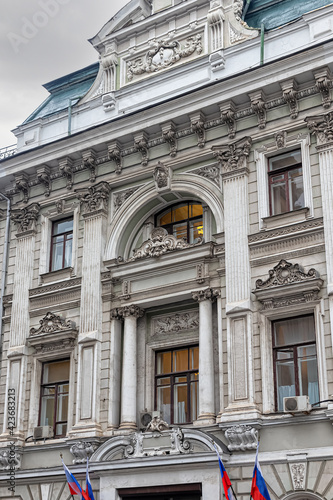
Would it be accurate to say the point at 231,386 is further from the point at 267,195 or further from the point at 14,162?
the point at 14,162

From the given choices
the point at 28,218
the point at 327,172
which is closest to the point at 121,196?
the point at 28,218

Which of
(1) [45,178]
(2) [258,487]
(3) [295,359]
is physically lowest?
(2) [258,487]

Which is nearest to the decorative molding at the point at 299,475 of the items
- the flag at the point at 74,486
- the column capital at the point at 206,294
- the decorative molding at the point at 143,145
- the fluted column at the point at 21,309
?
the column capital at the point at 206,294

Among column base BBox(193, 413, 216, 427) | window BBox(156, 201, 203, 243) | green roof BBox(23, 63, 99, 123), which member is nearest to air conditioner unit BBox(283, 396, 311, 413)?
column base BBox(193, 413, 216, 427)

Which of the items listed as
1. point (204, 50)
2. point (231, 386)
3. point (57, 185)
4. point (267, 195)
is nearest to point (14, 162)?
point (57, 185)

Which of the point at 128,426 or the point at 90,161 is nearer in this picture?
the point at 128,426

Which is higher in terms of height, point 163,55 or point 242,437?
point 163,55

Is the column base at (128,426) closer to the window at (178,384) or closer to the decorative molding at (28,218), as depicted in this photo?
the window at (178,384)

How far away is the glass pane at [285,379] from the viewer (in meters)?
17.4

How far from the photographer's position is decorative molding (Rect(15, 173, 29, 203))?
23.5 m

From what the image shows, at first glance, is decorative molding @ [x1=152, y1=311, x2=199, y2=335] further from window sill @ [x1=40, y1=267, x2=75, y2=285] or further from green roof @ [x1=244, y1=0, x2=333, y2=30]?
green roof @ [x1=244, y1=0, x2=333, y2=30]

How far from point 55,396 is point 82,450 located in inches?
92.7

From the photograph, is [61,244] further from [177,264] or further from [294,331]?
[294,331]

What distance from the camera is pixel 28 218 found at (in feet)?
76.0
